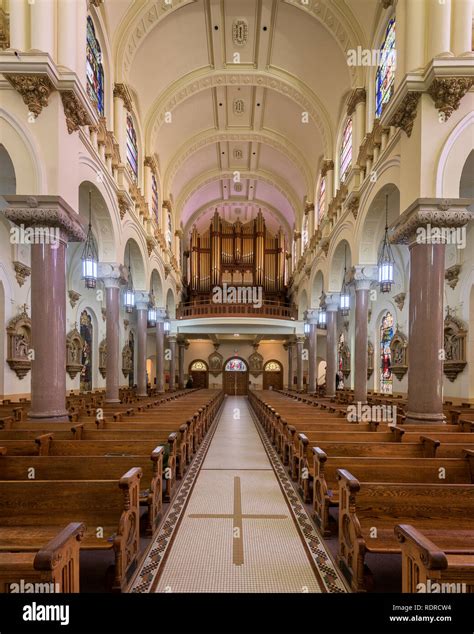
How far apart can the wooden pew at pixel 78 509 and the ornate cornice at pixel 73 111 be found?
6.81 meters

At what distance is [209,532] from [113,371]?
8.21m

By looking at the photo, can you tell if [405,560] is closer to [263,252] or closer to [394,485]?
[394,485]

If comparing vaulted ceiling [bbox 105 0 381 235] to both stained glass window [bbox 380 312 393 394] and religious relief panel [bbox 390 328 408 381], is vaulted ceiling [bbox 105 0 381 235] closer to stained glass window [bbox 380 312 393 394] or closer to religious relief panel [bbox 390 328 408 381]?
stained glass window [bbox 380 312 393 394]

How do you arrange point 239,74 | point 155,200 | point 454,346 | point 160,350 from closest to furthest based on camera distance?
point 454,346, point 239,74, point 155,200, point 160,350

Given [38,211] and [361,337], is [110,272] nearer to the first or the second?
[38,211]

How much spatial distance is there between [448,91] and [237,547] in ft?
→ 25.6

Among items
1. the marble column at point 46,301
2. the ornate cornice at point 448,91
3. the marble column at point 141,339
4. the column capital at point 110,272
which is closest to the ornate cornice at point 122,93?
the column capital at point 110,272

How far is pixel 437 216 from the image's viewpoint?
721 centimetres

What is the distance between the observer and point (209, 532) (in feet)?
14.9

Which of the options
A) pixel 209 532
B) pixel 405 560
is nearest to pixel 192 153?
pixel 209 532

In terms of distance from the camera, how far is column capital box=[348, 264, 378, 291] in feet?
39.0

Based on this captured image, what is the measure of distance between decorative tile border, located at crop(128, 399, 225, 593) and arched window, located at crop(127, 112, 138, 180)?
11.4 metres

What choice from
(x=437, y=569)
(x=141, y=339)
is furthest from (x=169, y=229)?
(x=437, y=569)

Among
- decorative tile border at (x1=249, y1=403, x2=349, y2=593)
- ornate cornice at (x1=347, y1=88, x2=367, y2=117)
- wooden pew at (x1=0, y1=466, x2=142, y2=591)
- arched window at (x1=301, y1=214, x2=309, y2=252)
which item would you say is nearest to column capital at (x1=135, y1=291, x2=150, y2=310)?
ornate cornice at (x1=347, y1=88, x2=367, y2=117)
